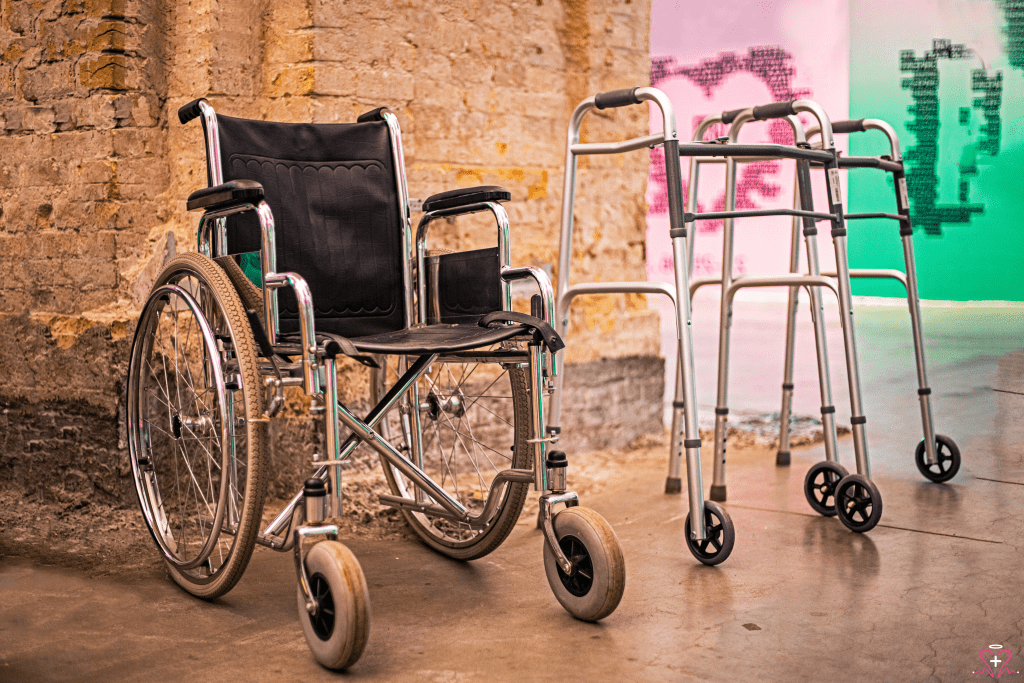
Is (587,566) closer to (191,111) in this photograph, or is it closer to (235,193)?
(235,193)

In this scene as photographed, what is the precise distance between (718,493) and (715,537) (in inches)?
23.6

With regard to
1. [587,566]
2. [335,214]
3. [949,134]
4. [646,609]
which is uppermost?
[949,134]

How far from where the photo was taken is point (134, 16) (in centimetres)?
273

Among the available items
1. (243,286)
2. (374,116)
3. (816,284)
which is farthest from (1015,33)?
(243,286)

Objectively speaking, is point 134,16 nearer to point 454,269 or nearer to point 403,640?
point 454,269

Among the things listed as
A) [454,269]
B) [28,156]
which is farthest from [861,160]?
[28,156]

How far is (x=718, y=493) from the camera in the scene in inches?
111

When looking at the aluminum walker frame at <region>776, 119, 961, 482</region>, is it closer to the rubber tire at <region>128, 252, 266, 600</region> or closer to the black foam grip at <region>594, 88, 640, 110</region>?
the black foam grip at <region>594, 88, 640, 110</region>

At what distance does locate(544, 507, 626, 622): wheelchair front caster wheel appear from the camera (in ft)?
5.86

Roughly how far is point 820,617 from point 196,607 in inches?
47.8

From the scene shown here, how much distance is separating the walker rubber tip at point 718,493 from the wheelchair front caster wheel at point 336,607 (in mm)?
1443

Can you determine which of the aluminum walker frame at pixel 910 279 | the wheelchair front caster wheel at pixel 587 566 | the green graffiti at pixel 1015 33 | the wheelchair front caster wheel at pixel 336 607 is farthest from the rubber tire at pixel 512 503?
the green graffiti at pixel 1015 33

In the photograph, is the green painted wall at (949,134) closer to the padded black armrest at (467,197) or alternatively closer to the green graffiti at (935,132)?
the green graffiti at (935,132)

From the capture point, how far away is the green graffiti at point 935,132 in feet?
23.7
